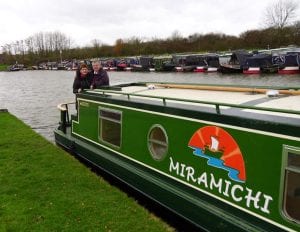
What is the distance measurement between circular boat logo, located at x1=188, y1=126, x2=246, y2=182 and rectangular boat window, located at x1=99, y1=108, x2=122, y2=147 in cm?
223

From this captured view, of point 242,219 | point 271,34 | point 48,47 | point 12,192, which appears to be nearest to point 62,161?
point 12,192

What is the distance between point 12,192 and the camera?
6664 mm

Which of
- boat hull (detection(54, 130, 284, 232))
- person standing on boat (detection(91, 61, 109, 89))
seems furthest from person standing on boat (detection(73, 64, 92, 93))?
boat hull (detection(54, 130, 284, 232))

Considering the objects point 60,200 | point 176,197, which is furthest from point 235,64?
point 176,197

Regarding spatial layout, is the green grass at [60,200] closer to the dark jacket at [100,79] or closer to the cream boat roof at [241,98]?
the cream boat roof at [241,98]

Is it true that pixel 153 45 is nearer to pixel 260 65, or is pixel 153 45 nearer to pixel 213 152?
pixel 260 65

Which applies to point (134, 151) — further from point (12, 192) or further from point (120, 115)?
point (12, 192)

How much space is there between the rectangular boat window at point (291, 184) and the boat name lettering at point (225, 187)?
0.61 ft

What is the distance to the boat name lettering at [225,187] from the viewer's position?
13.8 feet

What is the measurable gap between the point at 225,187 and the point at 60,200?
2.77 m

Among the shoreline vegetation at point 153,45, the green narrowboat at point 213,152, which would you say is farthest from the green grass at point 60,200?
the shoreline vegetation at point 153,45

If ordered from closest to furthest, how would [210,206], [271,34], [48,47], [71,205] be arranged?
[210,206] → [71,205] → [271,34] → [48,47]

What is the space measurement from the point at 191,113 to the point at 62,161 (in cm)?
420

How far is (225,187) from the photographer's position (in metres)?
4.69
